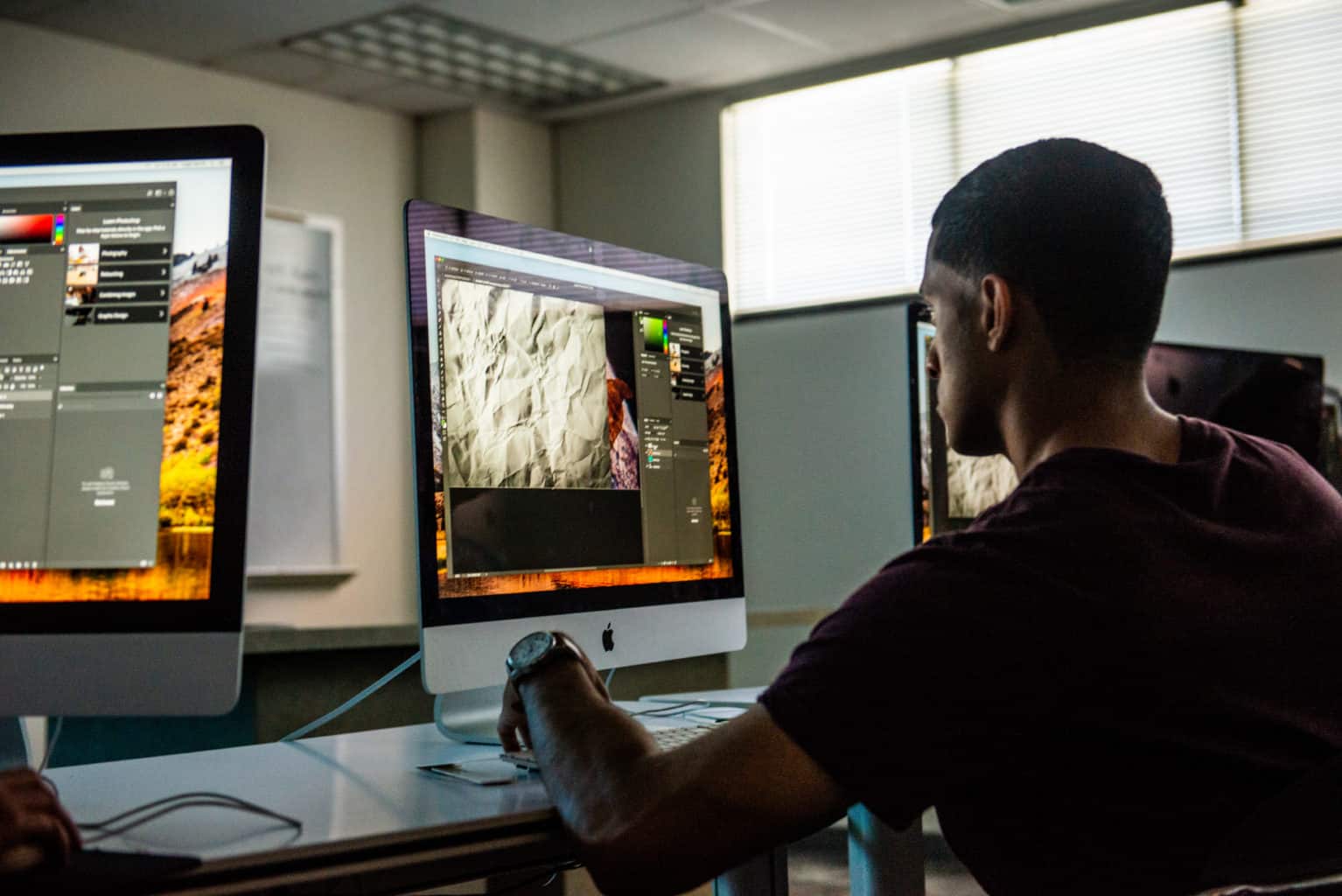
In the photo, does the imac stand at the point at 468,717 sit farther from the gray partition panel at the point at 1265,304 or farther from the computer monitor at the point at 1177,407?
the gray partition panel at the point at 1265,304

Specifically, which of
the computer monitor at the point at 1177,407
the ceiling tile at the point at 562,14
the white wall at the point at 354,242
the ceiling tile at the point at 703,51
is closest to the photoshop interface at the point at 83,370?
the computer monitor at the point at 1177,407

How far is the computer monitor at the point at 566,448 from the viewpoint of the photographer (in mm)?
1387

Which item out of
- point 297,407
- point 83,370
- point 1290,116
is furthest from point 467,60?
point 83,370

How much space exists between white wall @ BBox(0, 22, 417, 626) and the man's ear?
3.90 metres

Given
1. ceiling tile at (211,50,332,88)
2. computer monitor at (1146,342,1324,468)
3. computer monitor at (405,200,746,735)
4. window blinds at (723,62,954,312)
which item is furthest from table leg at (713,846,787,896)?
ceiling tile at (211,50,332,88)

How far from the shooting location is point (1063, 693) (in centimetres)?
97

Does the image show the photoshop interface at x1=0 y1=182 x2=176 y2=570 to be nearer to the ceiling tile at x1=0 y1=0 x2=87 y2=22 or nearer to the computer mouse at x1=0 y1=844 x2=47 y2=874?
the computer mouse at x1=0 y1=844 x2=47 y2=874

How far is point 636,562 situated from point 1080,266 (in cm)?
69

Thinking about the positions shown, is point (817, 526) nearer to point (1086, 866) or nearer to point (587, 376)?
point (587, 376)

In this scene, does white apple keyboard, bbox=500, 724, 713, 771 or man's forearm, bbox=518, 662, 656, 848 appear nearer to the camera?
man's forearm, bbox=518, 662, 656, 848

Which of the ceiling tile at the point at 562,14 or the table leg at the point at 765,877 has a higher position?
the ceiling tile at the point at 562,14

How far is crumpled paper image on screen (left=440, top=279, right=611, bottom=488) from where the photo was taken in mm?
1416

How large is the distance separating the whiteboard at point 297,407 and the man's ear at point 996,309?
3.91 meters

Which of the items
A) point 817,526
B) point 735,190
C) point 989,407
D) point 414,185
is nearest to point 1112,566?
point 989,407
